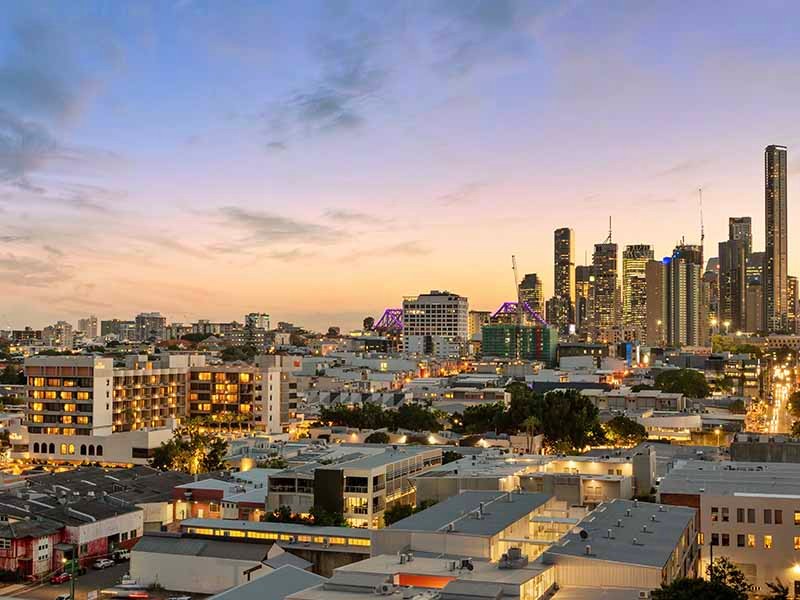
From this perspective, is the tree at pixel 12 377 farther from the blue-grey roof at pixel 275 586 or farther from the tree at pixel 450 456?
the blue-grey roof at pixel 275 586

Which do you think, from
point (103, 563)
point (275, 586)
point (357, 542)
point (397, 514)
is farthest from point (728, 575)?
point (103, 563)

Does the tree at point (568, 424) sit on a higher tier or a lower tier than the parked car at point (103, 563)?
higher

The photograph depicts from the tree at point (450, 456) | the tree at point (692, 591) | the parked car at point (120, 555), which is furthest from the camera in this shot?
the tree at point (450, 456)

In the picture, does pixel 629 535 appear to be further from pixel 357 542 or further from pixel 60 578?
pixel 60 578

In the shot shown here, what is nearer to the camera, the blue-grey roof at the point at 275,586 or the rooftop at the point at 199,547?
the blue-grey roof at the point at 275,586

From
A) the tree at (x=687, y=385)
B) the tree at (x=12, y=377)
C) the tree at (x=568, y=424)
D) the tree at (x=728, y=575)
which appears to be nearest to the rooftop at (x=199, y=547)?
the tree at (x=728, y=575)

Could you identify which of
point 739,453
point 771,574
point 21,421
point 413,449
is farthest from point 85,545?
point 21,421
